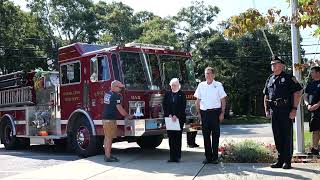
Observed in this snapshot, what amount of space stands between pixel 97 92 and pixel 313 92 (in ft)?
16.1

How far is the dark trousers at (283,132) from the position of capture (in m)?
8.79

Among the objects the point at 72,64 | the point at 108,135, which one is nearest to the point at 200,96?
the point at 108,135

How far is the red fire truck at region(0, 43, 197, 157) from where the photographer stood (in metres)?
11.5

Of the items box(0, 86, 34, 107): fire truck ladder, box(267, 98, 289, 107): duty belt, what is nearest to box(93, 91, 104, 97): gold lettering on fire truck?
box(0, 86, 34, 107): fire truck ladder

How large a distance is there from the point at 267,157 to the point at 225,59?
112 ft

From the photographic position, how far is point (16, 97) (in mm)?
15758

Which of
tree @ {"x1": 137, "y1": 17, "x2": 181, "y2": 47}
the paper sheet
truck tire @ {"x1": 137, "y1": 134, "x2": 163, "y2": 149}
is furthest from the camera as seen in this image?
tree @ {"x1": 137, "y1": 17, "x2": 181, "y2": 47}

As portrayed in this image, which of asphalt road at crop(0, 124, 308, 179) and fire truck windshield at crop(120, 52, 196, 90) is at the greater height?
fire truck windshield at crop(120, 52, 196, 90)

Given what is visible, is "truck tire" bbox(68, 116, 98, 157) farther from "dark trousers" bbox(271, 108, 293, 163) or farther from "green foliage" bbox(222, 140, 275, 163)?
"dark trousers" bbox(271, 108, 293, 163)

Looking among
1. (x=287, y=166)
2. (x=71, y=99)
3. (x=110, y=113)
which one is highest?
(x=71, y=99)

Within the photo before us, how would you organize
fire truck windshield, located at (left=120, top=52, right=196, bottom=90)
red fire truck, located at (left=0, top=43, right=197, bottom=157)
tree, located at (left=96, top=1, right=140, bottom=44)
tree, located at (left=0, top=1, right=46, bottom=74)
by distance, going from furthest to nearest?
tree, located at (left=96, top=1, right=140, bottom=44), tree, located at (left=0, top=1, right=46, bottom=74), fire truck windshield, located at (left=120, top=52, right=196, bottom=90), red fire truck, located at (left=0, top=43, right=197, bottom=157)

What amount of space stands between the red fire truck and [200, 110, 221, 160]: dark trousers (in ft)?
5.25

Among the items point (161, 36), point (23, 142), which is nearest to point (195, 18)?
point (161, 36)

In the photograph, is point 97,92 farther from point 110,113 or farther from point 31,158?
point 31,158
